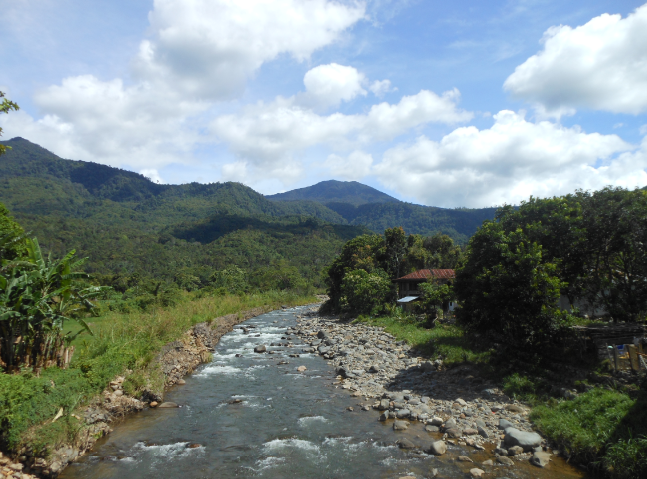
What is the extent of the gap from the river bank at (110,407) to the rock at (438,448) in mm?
9505

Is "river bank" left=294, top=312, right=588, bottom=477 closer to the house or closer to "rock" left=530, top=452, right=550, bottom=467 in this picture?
"rock" left=530, top=452, right=550, bottom=467

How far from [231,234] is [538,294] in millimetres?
154714

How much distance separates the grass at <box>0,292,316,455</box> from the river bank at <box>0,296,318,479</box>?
74 mm

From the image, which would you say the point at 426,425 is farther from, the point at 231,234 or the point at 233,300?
the point at 231,234

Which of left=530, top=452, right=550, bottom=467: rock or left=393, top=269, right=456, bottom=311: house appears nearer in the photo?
left=530, top=452, right=550, bottom=467: rock

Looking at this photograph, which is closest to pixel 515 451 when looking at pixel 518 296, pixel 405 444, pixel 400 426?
pixel 405 444

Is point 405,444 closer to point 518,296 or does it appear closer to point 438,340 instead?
point 518,296

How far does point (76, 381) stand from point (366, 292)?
104 ft

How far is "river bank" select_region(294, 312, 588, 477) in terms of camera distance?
10109 mm

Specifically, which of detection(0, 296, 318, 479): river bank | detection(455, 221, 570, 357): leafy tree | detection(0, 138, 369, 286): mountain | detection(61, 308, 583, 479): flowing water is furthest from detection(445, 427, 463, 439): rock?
detection(0, 138, 369, 286): mountain

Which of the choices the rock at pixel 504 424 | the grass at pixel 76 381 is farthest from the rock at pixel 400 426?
the grass at pixel 76 381

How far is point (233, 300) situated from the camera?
1896 inches

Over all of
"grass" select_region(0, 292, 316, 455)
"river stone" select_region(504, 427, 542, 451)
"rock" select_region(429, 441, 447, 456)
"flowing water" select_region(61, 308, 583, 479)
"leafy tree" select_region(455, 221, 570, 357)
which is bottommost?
"flowing water" select_region(61, 308, 583, 479)

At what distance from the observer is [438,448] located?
10258 mm
